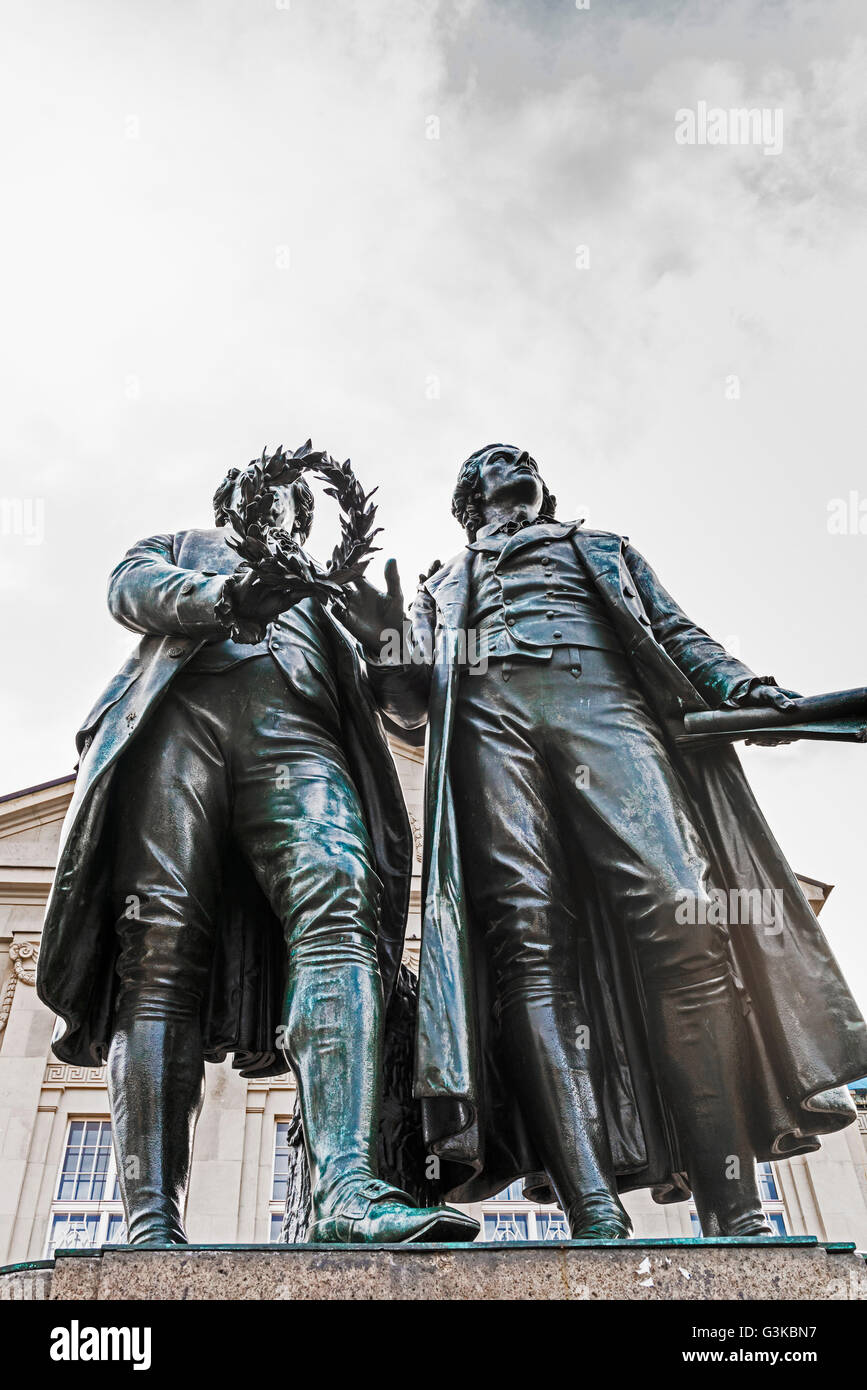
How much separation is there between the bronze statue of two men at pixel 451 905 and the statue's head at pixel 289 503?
277mm

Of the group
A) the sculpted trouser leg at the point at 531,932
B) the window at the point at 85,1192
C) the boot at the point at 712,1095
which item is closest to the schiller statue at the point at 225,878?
the sculpted trouser leg at the point at 531,932

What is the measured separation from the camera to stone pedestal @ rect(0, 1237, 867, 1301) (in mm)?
3566

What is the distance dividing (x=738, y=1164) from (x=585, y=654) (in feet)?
7.80

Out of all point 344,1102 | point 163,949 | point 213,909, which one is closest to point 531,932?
point 344,1102

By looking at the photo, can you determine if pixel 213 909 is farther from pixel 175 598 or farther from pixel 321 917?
pixel 175 598

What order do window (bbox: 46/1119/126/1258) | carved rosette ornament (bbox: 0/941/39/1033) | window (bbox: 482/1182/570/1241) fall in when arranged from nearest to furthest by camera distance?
window (bbox: 46/1119/126/1258) < window (bbox: 482/1182/570/1241) < carved rosette ornament (bbox: 0/941/39/1033)

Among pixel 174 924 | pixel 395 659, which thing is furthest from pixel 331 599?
pixel 174 924

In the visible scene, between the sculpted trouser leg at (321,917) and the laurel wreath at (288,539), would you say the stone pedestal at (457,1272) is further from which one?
the laurel wreath at (288,539)

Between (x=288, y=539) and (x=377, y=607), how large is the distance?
79cm

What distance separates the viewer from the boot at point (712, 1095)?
16.0ft

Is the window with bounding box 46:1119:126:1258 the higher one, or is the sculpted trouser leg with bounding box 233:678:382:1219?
the window with bounding box 46:1119:126:1258

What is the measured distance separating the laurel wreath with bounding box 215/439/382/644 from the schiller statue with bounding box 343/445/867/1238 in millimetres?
417

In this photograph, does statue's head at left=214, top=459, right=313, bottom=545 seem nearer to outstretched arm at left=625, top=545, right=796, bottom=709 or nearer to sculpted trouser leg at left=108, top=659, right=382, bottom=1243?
sculpted trouser leg at left=108, top=659, right=382, bottom=1243

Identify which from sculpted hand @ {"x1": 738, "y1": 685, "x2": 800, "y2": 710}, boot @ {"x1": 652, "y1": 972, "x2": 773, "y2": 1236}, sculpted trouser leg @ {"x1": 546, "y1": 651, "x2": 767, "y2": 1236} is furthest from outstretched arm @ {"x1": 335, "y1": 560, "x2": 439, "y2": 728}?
boot @ {"x1": 652, "y1": 972, "x2": 773, "y2": 1236}
